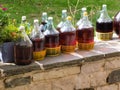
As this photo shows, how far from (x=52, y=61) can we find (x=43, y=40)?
13 centimetres

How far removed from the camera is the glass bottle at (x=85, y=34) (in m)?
2.54

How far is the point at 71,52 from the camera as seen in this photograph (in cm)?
253

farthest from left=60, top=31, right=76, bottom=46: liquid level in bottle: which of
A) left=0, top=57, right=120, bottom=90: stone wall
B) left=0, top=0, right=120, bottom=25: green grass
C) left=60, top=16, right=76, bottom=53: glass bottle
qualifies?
left=0, top=0, right=120, bottom=25: green grass

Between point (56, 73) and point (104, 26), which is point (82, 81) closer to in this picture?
point (56, 73)

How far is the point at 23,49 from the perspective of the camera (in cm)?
225

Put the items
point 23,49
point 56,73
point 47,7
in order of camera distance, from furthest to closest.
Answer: point 47,7
point 56,73
point 23,49

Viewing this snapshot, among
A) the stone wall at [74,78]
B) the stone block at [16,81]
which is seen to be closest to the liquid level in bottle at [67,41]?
the stone wall at [74,78]

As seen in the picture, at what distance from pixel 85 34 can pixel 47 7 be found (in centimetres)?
334

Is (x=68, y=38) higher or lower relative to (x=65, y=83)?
higher

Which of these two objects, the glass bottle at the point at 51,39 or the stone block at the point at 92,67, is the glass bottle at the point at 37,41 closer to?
the glass bottle at the point at 51,39

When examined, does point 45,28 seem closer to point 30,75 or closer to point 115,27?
point 30,75

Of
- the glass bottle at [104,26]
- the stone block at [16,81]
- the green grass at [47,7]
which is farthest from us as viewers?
the green grass at [47,7]

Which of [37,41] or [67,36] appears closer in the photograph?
[37,41]

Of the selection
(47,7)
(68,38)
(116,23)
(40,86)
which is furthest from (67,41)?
(47,7)
